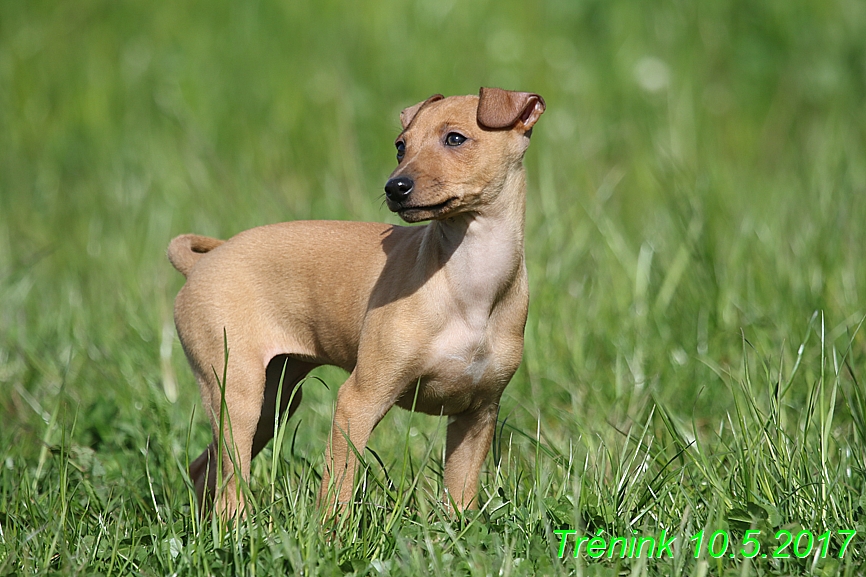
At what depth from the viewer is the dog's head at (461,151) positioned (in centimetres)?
325

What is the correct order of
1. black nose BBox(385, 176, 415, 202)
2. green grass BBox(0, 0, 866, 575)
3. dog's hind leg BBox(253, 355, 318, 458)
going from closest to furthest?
black nose BBox(385, 176, 415, 202), green grass BBox(0, 0, 866, 575), dog's hind leg BBox(253, 355, 318, 458)

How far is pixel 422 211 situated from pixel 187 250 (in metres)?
1.55

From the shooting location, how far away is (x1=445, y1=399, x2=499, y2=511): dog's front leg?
12.5ft

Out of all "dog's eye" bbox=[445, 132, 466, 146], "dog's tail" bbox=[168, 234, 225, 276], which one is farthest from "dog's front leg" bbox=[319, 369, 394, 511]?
"dog's tail" bbox=[168, 234, 225, 276]

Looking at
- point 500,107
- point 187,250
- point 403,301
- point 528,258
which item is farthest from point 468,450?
point 528,258

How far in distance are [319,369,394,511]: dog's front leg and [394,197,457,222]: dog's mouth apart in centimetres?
66

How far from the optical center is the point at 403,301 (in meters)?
3.55

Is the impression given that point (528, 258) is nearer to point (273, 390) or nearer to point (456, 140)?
point (273, 390)

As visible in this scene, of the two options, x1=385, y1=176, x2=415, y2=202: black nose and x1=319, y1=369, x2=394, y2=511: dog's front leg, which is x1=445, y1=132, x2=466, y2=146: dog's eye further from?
x1=319, y1=369, x2=394, y2=511: dog's front leg

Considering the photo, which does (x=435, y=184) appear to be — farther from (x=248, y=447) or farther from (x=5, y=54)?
(x=5, y=54)

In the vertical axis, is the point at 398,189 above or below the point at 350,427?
above

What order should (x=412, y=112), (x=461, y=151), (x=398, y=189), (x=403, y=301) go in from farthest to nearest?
(x=412, y=112), (x=403, y=301), (x=461, y=151), (x=398, y=189)

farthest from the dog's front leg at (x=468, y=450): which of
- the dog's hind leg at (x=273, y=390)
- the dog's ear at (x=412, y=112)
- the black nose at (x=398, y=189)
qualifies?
the dog's ear at (x=412, y=112)

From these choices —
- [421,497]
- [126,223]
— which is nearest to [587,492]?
[421,497]
